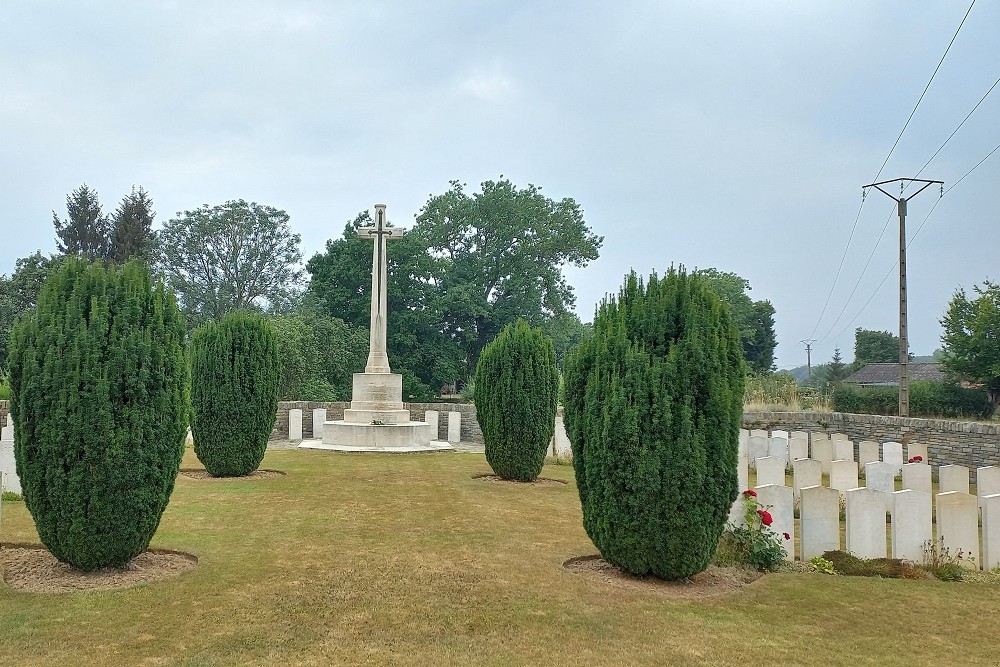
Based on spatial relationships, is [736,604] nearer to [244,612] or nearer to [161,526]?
[244,612]

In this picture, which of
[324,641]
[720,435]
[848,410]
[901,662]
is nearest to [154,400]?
[324,641]

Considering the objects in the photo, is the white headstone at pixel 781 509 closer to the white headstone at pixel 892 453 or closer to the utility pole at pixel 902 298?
the white headstone at pixel 892 453

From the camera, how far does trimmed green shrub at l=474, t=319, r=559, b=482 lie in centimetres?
1184

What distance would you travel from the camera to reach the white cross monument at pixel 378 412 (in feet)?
58.0

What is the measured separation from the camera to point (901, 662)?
416 cm

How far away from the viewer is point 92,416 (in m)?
5.37

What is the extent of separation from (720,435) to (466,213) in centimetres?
3421

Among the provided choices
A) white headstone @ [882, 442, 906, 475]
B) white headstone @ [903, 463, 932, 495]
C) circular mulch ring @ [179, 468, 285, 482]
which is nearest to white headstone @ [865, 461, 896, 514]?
white headstone @ [903, 463, 932, 495]

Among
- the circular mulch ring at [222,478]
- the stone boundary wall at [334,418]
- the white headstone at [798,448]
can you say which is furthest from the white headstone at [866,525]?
the stone boundary wall at [334,418]

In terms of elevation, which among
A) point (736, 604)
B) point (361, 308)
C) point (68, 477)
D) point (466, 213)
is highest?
point (466, 213)

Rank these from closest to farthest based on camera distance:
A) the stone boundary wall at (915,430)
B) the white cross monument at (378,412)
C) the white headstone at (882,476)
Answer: the white headstone at (882,476) < the stone boundary wall at (915,430) < the white cross monument at (378,412)

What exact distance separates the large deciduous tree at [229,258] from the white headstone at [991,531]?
43.1m

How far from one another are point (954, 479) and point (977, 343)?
12911 mm

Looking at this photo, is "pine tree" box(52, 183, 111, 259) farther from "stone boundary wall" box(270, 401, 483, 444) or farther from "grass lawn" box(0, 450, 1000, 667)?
"grass lawn" box(0, 450, 1000, 667)
